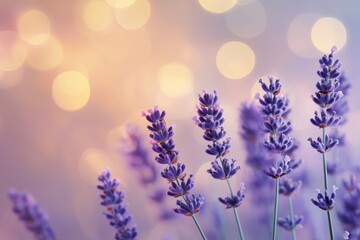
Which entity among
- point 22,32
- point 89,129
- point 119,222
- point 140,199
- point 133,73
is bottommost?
point 119,222

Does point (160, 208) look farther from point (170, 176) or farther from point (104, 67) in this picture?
point (104, 67)

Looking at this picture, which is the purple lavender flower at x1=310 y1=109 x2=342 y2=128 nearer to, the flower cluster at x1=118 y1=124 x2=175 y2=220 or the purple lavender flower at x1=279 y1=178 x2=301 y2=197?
the purple lavender flower at x1=279 y1=178 x2=301 y2=197

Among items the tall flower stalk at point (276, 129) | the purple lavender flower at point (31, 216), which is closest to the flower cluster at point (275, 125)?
the tall flower stalk at point (276, 129)

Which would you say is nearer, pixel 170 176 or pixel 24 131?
pixel 170 176

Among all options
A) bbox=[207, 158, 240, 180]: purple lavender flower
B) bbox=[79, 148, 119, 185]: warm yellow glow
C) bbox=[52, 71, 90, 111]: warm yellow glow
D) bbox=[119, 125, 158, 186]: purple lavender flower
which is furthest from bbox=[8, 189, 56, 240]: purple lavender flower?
bbox=[52, 71, 90, 111]: warm yellow glow

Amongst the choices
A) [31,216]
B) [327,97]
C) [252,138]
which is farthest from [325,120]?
[31,216]

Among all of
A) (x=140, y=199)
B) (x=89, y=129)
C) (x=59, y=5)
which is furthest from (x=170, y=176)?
(x=59, y=5)
